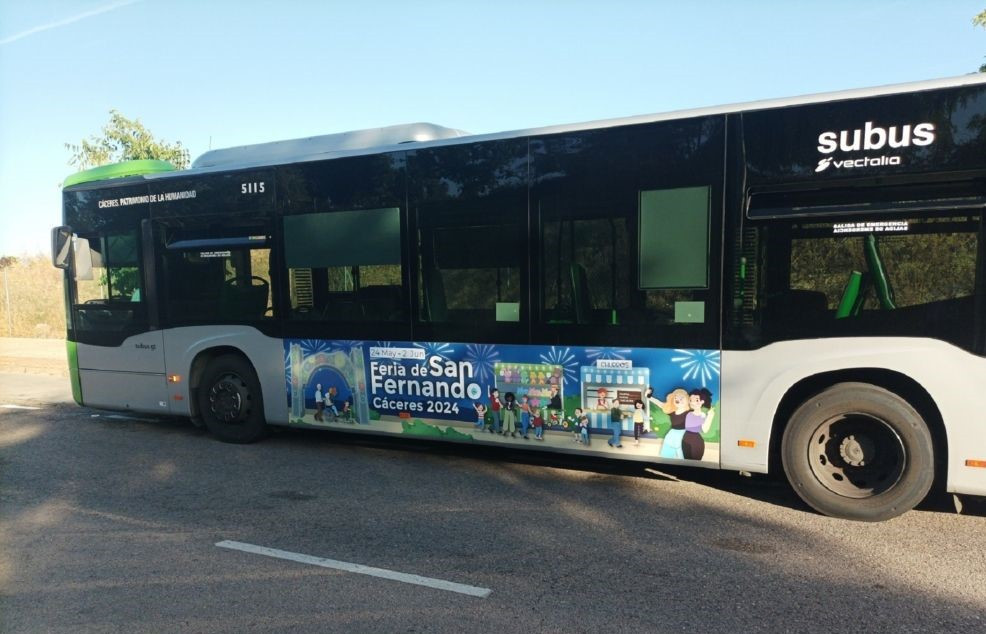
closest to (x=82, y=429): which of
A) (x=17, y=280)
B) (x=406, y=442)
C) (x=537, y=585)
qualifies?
(x=406, y=442)

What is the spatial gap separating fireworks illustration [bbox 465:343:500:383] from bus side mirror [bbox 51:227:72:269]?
5.65 m

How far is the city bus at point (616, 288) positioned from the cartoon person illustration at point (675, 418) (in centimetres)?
2

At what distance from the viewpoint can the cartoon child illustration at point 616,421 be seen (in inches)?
213

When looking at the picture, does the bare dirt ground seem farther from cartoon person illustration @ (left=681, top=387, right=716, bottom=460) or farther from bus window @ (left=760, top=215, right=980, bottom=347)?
bus window @ (left=760, top=215, right=980, bottom=347)

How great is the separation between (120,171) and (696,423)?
297 inches

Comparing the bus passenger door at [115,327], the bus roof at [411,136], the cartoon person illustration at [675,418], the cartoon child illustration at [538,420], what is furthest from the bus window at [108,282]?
the cartoon person illustration at [675,418]

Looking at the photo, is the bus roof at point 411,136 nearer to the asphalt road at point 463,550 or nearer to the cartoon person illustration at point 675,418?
the cartoon person illustration at point 675,418

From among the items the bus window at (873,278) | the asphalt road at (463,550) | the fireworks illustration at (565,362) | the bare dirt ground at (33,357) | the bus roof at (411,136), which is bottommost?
the asphalt road at (463,550)

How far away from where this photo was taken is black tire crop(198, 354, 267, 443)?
7363mm

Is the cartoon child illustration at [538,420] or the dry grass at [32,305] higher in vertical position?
the dry grass at [32,305]

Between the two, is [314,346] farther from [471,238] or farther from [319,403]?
[471,238]

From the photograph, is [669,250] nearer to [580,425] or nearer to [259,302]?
[580,425]

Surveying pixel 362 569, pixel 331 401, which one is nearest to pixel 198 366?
pixel 331 401

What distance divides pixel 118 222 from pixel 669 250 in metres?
6.70
